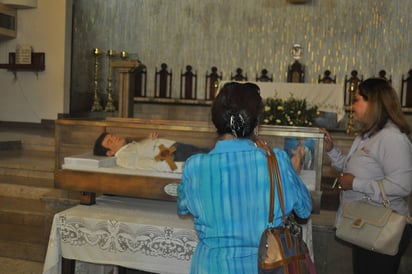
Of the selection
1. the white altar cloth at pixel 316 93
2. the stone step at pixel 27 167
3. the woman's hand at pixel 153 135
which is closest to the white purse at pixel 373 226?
the woman's hand at pixel 153 135

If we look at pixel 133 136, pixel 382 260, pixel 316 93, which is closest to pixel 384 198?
pixel 382 260

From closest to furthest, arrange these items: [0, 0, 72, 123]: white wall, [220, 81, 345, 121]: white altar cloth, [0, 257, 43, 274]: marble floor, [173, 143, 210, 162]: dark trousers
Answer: [173, 143, 210, 162]: dark trousers, [0, 257, 43, 274]: marble floor, [220, 81, 345, 121]: white altar cloth, [0, 0, 72, 123]: white wall

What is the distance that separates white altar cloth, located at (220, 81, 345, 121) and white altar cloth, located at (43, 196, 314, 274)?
497 centimetres

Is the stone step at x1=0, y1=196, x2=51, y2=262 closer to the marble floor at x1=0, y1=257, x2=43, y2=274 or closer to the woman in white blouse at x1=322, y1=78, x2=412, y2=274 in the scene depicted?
the marble floor at x1=0, y1=257, x2=43, y2=274

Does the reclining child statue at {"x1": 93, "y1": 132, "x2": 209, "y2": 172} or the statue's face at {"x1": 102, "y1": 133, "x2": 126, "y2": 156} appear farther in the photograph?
the statue's face at {"x1": 102, "y1": 133, "x2": 126, "y2": 156}

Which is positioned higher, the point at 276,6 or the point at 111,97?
the point at 276,6

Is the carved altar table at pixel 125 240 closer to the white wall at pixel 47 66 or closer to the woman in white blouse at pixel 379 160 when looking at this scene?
the woman in white blouse at pixel 379 160

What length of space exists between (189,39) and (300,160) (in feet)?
26.4

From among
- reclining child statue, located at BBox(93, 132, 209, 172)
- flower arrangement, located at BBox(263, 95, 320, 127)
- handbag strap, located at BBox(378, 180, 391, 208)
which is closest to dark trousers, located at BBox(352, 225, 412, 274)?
handbag strap, located at BBox(378, 180, 391, 208)

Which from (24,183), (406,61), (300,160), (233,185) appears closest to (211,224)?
(233,185)

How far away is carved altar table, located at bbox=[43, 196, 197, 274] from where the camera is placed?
2.89 m

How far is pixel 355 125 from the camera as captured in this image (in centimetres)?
794

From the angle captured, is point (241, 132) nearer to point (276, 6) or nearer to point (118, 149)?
point (118, 149)

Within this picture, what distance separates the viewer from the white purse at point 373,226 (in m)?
2.52
